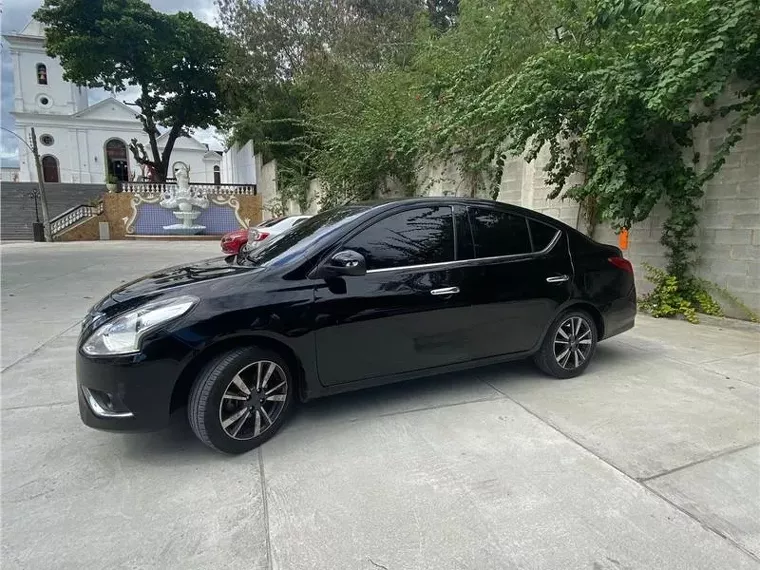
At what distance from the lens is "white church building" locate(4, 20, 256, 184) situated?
40250 mm

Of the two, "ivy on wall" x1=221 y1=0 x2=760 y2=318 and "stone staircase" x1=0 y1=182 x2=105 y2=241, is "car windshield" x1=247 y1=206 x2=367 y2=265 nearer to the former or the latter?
"ivy on wall" x1=221 y1=0 x2=760 y2=318

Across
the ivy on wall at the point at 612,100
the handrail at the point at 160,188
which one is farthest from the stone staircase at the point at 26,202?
the ivy on wall at the point at 612,100

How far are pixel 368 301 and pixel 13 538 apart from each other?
212 centimetres

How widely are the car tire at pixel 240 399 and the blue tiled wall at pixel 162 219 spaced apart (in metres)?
23.1

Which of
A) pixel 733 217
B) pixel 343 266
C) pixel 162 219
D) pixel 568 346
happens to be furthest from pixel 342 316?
pixel 162 219

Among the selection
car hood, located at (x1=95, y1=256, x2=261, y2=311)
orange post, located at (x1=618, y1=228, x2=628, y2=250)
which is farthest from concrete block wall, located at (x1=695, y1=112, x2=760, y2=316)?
car hood, located at (x1=95, y1=256, x2=261, y2=311)

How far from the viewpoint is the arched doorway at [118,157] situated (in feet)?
141

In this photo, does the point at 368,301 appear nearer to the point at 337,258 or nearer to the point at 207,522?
the point at 337,258

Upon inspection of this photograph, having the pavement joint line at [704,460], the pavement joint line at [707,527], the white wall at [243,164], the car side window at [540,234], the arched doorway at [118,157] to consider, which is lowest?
the pavement joint line at [707,527]

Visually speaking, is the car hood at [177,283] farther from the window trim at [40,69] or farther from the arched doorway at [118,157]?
the window trim at [40,69]

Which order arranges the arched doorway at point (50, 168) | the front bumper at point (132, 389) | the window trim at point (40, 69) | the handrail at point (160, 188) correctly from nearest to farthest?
the front bumper at point (132, 389) < the handrail at point (160, 188) < the window trim at point (40, 69) < the arched doorway at point (50, 168)

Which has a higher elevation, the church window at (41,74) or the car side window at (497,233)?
the church window at (41,74)

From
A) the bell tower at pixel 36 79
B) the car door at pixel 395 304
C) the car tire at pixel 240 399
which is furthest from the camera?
the bell tower at pixel 36 79

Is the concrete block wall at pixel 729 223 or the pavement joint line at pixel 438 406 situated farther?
the concrete block wall at pixel 729 223
